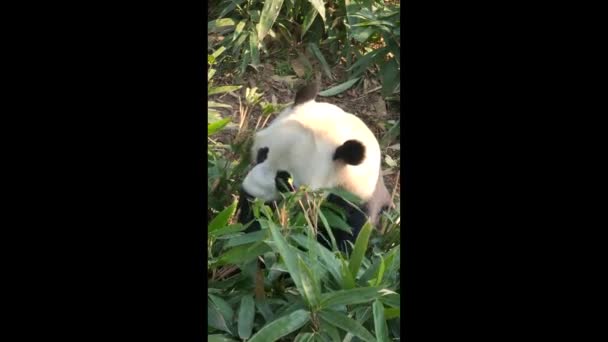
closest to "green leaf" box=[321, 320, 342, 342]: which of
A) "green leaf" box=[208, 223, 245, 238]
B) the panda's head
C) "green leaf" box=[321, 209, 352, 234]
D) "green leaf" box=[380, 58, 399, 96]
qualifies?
"green leaf" box=[208, 223, 245, 238]

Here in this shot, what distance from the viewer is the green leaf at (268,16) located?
2375mm

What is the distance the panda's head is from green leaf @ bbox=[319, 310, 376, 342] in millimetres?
618

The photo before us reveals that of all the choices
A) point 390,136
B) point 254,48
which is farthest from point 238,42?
point 390,136

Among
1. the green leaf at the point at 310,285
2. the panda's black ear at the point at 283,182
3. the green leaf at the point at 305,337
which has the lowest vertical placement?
the panda's black ear at the point at 283,182

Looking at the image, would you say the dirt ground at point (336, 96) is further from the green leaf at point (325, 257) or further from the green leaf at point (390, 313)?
the green leaf at point (390, 313)

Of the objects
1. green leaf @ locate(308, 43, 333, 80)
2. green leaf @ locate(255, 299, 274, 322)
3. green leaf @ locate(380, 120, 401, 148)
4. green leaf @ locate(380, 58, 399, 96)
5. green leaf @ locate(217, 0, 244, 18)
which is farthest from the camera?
green leaf @ locate(308, 43, 333, 80)

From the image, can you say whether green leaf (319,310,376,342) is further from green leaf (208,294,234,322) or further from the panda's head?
the panda's head

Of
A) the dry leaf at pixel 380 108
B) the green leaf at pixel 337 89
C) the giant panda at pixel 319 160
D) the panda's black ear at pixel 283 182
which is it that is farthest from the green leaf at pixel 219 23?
the panda's black ear at pixel 283 182

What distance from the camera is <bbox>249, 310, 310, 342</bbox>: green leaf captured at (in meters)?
0.98

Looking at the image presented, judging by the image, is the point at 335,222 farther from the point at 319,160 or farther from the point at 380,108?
the point at 380,108

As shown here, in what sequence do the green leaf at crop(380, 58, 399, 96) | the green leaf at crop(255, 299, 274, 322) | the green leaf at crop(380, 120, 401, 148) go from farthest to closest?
the green leaf at crop(380, 120, 401, 148) → the green leaf at crop(380, 58, 399, 96) → the green leaf at crop(255, 299, 274, 322)

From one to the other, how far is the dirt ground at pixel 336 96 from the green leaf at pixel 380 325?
1237mm
